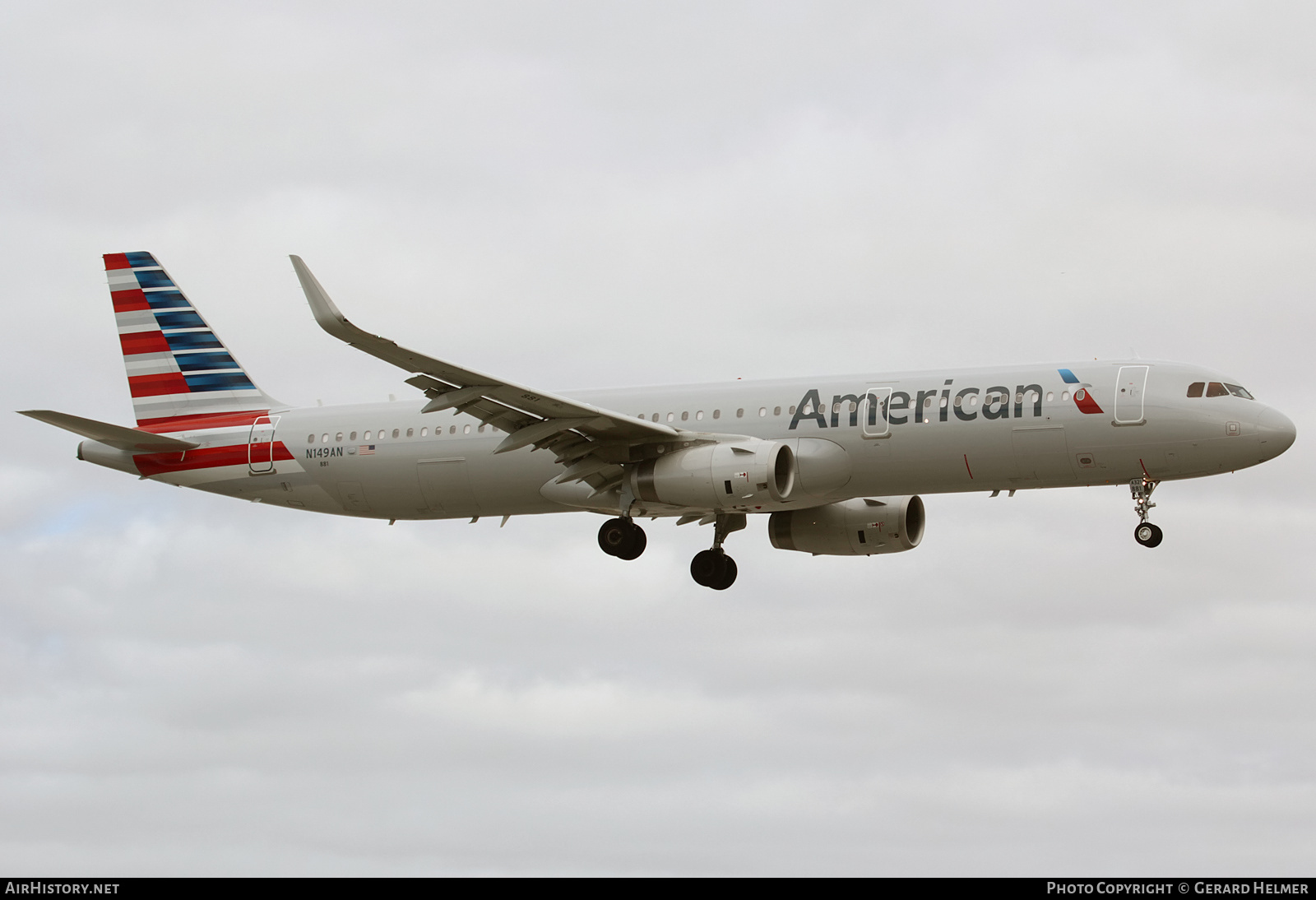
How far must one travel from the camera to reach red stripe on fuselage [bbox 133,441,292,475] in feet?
145

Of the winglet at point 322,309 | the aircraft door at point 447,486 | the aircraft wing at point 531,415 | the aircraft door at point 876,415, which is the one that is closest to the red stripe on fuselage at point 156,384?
the aircraft door at point 447,486

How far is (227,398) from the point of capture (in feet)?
151

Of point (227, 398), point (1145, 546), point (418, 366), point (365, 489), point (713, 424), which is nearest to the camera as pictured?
point (418, 366)

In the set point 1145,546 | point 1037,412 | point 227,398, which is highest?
point 227,398

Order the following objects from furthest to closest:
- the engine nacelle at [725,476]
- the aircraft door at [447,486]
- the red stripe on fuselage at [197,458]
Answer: the red stripe on fuselage at [197,458]
the aircraft door at [447,486]
the engine nacelle at [725,476]

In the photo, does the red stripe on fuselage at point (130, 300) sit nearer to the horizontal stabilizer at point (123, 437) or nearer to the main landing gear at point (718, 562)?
the horizontal stabilizer at point (123, 437)

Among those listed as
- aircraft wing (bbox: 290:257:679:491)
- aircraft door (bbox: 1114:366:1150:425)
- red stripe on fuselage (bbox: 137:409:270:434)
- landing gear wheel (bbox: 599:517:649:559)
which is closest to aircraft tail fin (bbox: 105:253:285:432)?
red stripe on fuselage (bbox: 137:409:270:434)

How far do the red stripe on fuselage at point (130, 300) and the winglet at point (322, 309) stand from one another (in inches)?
691

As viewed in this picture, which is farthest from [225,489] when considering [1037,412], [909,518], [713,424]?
[1037,412]

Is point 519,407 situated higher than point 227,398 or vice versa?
point 227,398

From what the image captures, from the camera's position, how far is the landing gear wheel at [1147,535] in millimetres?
36938

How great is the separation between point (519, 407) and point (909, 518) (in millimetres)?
12442

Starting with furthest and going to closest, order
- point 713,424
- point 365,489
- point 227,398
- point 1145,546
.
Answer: point 227,398 < point 365,489 < point 713,424 < point 1145,546

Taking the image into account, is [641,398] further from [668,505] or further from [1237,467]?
[1237,467]
